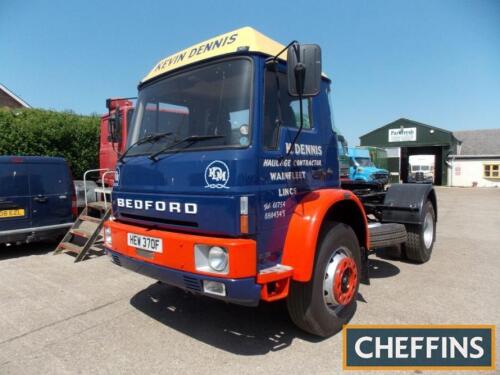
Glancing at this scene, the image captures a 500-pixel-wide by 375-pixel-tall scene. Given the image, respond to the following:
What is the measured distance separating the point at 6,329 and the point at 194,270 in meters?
2.29

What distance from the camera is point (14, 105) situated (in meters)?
23.8

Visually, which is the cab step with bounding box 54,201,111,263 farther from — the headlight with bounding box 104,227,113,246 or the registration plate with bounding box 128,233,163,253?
the registration plate with bounding box 128,233,163,253

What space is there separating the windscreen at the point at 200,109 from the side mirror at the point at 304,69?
0.34 m

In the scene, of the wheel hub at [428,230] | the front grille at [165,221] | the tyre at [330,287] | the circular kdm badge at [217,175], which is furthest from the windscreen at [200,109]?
the wheel hub at [428,230]

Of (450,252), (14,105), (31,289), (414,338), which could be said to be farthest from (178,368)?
(14,105)

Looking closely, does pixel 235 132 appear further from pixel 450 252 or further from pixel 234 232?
pixel 450 252

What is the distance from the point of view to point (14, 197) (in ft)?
21.3

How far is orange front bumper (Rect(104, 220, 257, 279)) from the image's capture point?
2.66 m

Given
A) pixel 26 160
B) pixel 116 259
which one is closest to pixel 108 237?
pixel 116 259

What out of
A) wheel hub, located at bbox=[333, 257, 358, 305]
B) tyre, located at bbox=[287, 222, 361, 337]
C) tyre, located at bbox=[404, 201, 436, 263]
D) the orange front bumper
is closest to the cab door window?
the orange front bumper

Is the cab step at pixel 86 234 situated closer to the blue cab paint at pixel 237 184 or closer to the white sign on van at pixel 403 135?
the blue cab paint at pixel 237 184

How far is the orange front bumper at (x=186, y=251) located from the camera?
2.66 m

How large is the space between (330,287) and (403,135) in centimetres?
3599

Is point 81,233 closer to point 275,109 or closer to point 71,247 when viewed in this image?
point 71,247
